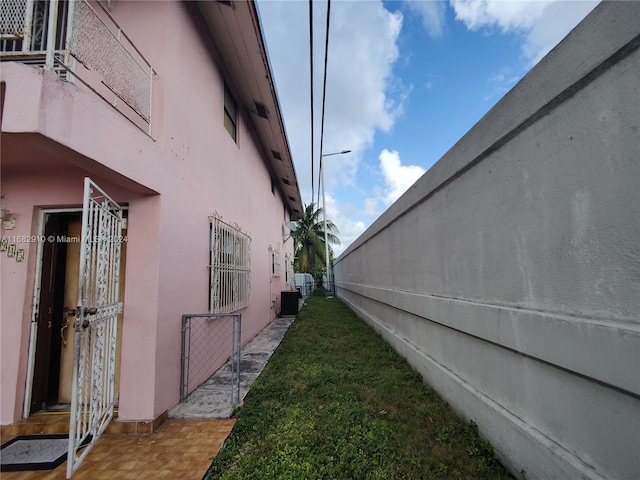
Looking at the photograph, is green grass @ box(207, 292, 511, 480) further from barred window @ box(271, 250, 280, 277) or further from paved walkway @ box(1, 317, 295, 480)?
barred window @ box(271, 250, 280, 277)

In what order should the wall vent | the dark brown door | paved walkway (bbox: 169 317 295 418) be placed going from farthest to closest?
the wall vent
paved walkway (bbox: 169 317 295 418)
the dark brown door

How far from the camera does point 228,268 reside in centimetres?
528

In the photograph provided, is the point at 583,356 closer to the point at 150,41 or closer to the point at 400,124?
the point at 150,41

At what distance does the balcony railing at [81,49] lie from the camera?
2242 millimetres

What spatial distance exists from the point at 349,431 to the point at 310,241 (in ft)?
65.8

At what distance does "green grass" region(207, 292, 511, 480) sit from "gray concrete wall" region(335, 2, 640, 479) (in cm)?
30

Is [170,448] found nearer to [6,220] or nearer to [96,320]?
[96,320]

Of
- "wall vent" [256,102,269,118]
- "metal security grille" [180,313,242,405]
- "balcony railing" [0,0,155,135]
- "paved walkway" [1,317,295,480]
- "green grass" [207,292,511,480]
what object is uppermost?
"wall vent" [256,102,269,118]

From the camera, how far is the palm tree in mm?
22422

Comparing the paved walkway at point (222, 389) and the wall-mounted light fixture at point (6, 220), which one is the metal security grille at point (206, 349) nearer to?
the paved walkway at point (222, 389)

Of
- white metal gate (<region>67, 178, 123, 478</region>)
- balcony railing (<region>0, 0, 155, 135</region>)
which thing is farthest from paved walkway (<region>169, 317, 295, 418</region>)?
balcony railing (<region>0, 0, 155, 135</region>)

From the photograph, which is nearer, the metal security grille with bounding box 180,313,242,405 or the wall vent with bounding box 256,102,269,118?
the metal security grille with bounding box 180,313,242,405

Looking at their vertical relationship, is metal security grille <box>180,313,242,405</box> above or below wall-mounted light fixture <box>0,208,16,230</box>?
below

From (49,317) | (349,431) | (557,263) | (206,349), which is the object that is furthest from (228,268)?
(557,263)
